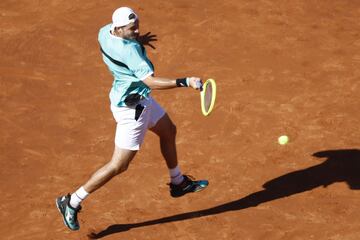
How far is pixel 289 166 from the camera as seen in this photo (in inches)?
403

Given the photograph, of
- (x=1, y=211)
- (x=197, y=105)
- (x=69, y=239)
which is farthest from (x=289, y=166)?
(x=1, y=211)

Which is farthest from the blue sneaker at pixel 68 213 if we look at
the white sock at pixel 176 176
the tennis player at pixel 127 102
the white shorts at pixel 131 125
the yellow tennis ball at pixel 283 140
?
the yellow tennis ball at pixel 283 140

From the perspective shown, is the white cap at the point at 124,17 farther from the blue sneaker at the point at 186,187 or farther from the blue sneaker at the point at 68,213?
the blue sneaker at the point at 186,187

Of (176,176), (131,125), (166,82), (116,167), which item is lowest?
(176,176)

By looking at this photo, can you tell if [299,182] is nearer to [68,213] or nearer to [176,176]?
[176,176]

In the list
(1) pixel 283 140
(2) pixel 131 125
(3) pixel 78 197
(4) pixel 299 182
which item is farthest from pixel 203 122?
(3) pixel 78 197

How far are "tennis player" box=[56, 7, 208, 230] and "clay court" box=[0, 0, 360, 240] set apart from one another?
57cm

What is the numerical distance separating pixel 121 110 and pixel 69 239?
5.40 feet

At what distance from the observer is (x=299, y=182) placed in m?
9.93

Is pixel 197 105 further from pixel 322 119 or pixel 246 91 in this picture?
pixel 322 119

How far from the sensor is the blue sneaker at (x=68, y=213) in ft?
29.5

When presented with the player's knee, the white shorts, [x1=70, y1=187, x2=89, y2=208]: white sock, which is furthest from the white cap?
[x1=70, y1=187, x2=89, y2=208]: white sock

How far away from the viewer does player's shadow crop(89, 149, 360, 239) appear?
30.7ft

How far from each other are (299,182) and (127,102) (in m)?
2.64
